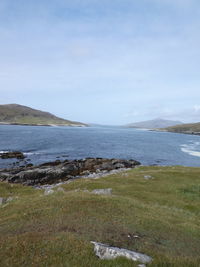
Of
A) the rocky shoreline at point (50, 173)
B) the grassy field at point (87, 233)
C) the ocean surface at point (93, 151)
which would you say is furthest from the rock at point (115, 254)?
the ocean surface at point (93, 151)

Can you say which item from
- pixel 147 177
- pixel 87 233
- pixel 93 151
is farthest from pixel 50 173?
pixel 93 151

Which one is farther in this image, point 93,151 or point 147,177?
point 93,151

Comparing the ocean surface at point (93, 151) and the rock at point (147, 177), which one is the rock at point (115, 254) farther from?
the ocean surface at point (93, 151)

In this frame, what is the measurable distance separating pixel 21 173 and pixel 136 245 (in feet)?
139

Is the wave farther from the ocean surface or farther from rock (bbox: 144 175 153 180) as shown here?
rock (bbox: 144 175 153 180)

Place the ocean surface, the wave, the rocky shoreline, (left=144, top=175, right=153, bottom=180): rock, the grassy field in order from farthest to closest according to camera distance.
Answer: the wave → the ocean surface → the rocky shoreline → (left=144, top=175, right=153, bottom=180): rock → the grassy field

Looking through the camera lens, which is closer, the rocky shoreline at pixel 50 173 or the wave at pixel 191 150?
the rocky shoreline at pixel 50 173

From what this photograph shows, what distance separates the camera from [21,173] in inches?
1880

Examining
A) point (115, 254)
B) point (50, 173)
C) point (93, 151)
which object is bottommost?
point (50, 173)

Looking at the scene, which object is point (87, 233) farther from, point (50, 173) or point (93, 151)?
point (93, 151)

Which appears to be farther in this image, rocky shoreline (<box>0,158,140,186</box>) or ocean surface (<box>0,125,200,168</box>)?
ocean surface (<box>0,125,200,168</box>)

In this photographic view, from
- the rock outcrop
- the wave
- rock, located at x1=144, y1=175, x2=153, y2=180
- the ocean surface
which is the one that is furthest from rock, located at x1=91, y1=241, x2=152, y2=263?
the wave

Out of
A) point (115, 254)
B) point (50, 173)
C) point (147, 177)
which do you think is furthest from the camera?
point (50, 173)

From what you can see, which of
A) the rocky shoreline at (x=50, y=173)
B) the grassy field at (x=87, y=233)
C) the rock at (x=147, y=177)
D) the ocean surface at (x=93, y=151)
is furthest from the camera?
the ocean surface at (x=93, y=151)
